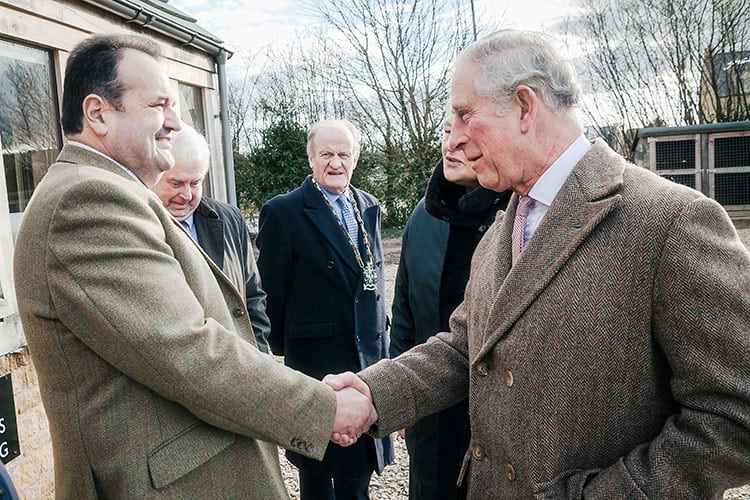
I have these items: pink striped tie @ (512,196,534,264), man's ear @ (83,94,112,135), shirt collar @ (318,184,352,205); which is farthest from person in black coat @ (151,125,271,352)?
pink striped tie @ (512,196,534,264)

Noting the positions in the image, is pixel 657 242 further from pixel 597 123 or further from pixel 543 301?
pixel 597 123

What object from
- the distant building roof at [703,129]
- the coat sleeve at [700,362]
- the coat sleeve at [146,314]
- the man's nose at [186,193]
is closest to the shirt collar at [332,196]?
the man's nose at [186,193]

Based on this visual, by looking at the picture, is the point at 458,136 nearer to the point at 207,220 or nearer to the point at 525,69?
the point at 525,69

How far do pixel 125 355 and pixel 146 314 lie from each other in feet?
0.39

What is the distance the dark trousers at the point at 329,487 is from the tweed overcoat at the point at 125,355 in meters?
2.15

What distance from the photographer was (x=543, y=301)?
160 centimetres

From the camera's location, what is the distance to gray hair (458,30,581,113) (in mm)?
1703

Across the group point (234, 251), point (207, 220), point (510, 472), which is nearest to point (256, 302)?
point (234, 251)

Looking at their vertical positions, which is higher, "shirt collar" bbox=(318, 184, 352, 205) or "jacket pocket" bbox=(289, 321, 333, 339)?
"shirt collar" bbox=(318, 184, 352, 205)

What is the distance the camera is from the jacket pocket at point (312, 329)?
3.88 m

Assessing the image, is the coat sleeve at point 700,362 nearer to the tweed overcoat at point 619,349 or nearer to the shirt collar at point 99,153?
the tweed overcoat at point 619,349

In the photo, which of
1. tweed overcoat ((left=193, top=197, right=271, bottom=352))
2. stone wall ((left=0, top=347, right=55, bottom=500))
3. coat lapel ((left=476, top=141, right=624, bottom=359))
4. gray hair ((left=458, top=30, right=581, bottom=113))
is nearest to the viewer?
coat lapel ((left=476, top=141, right=624, bottom=359))

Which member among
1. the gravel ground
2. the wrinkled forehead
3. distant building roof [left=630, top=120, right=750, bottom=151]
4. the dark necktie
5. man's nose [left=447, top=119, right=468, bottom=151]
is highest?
distant building roof [left=630, top=120, right=750, bottom=151]

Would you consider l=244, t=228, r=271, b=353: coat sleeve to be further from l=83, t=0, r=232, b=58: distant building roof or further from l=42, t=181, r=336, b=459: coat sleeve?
l=83, t=0, r=232, b=58: distant building roof
